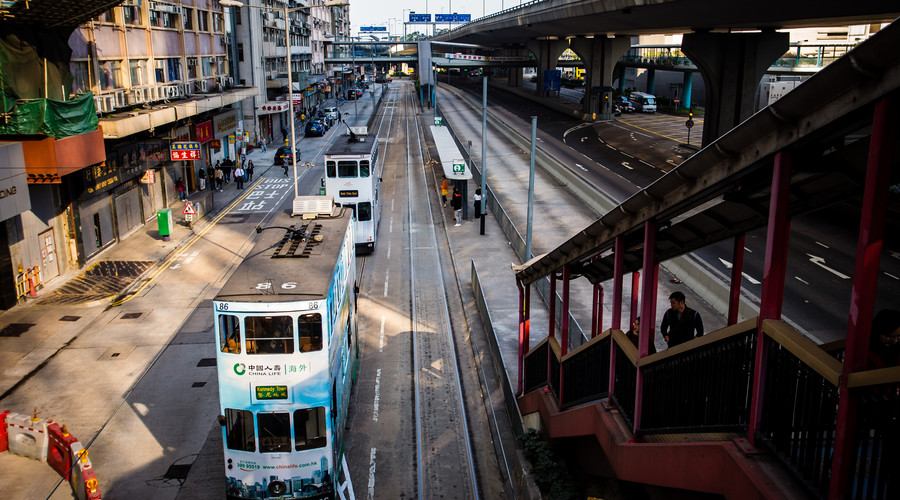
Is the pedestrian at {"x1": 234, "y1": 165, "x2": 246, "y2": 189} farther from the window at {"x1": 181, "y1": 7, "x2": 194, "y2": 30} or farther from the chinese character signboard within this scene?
the chinese character signboard

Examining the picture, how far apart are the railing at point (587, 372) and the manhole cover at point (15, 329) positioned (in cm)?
1804

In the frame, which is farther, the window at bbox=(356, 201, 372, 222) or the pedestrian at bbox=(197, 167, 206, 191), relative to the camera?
the pedestrian at bbox=(197, 167, 206, 191)

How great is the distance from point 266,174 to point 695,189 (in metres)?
A: 48.9

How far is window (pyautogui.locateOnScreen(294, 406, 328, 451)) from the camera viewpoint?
11748mm

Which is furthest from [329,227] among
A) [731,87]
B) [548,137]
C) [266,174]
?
[548,137]

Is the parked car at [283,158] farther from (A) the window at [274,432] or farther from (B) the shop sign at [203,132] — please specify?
(A) the window at [274,432]

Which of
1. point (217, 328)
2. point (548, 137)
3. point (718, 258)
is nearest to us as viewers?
point (217, 328)

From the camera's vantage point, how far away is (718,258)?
85.1ft

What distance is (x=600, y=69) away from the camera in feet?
227

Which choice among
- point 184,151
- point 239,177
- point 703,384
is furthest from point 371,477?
point 239,177

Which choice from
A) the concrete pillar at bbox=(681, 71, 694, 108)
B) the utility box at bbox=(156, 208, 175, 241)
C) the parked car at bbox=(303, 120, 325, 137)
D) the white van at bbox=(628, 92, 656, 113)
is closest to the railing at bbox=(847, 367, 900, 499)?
the utility box at bbox=(156, 208, 175, 241)

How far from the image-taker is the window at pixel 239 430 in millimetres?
11594

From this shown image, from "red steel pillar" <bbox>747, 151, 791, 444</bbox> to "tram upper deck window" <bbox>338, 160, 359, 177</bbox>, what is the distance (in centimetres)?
2474

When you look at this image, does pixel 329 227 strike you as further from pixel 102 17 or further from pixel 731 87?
pixel 731 87
